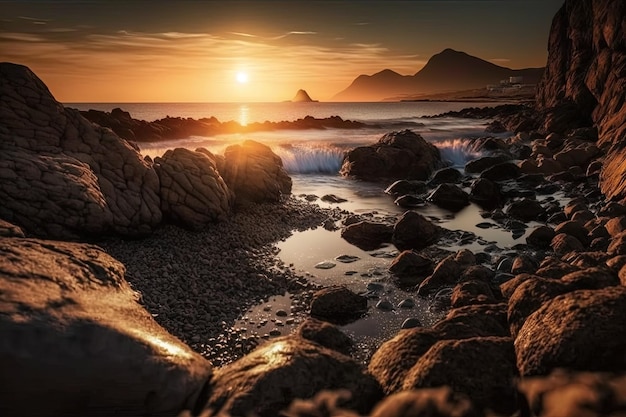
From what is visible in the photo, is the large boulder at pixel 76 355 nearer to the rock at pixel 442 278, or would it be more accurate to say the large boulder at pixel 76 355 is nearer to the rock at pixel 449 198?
the rock at pixel 442 278

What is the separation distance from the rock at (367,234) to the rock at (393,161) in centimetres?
1173

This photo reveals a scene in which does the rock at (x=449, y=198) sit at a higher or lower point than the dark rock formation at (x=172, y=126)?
lower

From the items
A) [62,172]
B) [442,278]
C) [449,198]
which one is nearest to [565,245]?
[442,278]

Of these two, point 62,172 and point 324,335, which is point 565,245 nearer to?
point 324,335

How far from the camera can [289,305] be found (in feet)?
29.3

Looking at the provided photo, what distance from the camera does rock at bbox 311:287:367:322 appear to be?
852 cm

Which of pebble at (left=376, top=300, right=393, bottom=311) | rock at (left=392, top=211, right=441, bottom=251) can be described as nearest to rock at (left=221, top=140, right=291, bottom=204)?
rock at (left=392, top=211, right=441, bottom=251)

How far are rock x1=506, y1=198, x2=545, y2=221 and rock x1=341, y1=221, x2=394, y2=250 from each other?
5.18m

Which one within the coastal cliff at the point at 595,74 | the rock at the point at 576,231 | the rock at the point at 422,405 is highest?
the coastal cliff at the point at 595,74

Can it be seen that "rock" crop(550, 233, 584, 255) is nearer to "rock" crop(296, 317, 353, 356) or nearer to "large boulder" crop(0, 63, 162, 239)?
"rock" crop(296, 317, 353, 356)

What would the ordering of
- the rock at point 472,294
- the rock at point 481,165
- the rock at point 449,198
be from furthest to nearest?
the rock at point 481,165
the rock at point 449,198
the rock at point 472,294

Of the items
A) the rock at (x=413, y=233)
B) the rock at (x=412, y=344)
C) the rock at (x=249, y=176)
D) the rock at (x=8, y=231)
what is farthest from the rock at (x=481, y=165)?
the rock at (x=8, y=231)

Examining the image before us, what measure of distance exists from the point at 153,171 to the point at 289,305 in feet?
20.9

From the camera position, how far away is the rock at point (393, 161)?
85.0ft
